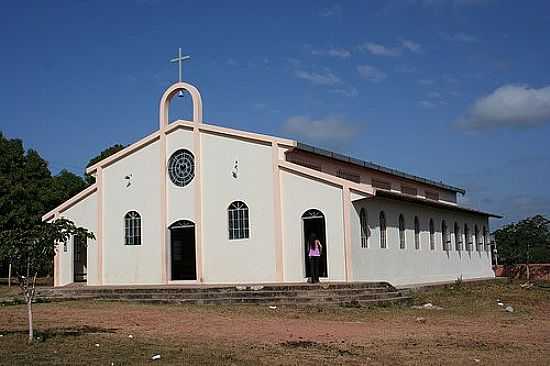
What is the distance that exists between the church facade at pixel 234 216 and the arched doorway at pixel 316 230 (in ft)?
0.15

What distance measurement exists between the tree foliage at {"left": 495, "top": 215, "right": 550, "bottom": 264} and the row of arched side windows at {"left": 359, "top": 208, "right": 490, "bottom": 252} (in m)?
3.50

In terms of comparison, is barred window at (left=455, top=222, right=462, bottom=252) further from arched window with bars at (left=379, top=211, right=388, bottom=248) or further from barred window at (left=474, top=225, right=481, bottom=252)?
arched window with bars at (left=379, top=211, right=388, bottom=248)

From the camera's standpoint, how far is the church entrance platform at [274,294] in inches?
797

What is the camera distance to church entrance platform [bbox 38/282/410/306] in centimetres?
2023

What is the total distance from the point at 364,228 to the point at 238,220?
14.9 feet

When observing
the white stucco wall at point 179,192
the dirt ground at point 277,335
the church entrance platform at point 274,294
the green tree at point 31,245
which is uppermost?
the white stucco wall at point 179,192

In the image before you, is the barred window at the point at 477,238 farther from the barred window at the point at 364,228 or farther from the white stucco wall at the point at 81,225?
the white stucco wall at the point at 81,225

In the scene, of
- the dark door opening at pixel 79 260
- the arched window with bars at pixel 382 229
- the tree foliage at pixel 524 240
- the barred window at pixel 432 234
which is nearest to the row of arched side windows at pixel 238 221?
the arched window with bars at pixel 382 229

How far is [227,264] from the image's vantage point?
2539cm

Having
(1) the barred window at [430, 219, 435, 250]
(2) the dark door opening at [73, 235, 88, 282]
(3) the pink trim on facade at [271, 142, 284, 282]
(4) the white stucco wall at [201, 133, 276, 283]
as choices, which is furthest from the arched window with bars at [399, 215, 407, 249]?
(2) the dark door opening at [73, 235, 88, 282]

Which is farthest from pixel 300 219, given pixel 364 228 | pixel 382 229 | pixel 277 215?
pixel 382 229

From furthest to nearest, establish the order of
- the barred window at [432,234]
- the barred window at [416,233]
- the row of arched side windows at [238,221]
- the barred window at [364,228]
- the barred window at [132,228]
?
1. the barred window at [432,234]
2. the barred window at [416,233]
3. the barred window at [132,228]
4. the row of arched side windows at [238,221]
5. the barred window at [364,228]

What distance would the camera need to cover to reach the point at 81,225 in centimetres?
2853

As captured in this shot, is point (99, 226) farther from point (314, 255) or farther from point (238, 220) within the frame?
point (314, 255)
